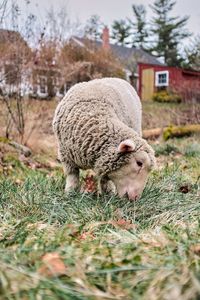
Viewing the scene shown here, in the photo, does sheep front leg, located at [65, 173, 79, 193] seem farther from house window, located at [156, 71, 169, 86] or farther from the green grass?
house window, located at [156, 71, 169, 86]

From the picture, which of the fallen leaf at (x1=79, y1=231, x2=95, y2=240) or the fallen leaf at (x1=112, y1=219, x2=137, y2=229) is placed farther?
the fallen leaf at (x1=112, y1=219, x2=137, y2=229)

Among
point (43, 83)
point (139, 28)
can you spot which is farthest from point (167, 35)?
point (43, 83)

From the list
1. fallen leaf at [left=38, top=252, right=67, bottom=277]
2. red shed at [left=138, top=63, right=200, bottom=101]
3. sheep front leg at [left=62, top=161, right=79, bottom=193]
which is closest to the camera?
fallen leaf at [left=38, top=252, right=67, bottom=277]

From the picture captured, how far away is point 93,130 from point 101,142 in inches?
5.9

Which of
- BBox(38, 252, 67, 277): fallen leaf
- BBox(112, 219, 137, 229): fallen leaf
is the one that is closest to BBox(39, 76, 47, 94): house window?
BBox(112, 219, 137, 229): fallen leaf

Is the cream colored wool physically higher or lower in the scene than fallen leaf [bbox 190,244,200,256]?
higher

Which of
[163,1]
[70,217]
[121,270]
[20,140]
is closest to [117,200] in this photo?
[70,217]

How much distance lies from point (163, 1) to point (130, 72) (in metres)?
21.7

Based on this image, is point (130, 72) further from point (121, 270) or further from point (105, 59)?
point (121, 270)

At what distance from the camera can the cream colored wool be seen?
4.35 meters

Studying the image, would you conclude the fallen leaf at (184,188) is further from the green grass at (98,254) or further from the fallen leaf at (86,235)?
the fallen leaf at (86,235)

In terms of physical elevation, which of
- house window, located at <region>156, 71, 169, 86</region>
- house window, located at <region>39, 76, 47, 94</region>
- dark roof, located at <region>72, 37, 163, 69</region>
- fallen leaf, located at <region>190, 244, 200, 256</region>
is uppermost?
dark roof, located at <region>72, 37, 163, 69</region>

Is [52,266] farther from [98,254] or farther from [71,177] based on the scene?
[71,177]

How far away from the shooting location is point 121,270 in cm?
180
